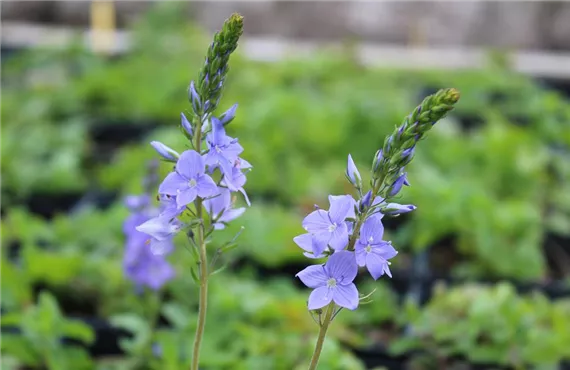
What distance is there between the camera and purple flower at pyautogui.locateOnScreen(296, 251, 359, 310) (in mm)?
1072

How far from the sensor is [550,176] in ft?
10.8

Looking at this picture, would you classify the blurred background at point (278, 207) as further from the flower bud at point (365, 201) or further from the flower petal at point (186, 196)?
the flower petal at point (186, 196)

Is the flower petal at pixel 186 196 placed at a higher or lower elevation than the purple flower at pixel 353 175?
lower

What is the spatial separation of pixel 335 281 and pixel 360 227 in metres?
0.09

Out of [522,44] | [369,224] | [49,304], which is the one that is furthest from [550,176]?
[522,44]

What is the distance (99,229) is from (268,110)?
1262 mm

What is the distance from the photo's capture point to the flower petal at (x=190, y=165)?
3.69ft

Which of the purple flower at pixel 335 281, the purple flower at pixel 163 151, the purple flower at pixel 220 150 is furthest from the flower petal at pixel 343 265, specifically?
the purple flower at pixel 163 151

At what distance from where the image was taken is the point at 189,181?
3.73ft

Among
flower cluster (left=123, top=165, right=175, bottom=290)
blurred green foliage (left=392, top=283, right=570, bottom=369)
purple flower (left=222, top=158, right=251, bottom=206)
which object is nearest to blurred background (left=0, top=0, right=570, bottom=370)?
blurred green foliage (left=392, top=283, right=570, bottom=369)

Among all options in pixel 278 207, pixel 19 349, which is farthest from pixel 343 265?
pixel 278 207

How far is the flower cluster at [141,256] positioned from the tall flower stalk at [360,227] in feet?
3.13

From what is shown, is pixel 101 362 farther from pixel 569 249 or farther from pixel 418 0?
pixel 418 0

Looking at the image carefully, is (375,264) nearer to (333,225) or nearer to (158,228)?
(333,225)
